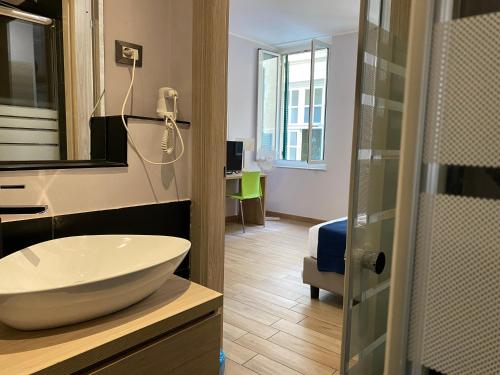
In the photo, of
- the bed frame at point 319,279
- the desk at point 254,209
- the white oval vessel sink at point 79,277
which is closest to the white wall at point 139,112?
the white oval vessel sink at point 79,277

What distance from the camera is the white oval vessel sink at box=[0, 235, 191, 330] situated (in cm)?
71

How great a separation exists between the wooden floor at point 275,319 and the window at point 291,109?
6.59 feet

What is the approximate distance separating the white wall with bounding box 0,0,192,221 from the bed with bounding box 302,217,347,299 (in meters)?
1.40

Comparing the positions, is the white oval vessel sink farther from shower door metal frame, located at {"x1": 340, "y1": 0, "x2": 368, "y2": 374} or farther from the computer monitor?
the computer monitor

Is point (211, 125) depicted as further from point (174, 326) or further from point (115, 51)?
point (174, 326)

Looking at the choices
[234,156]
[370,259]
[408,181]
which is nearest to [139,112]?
[370,259]

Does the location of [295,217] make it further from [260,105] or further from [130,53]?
[130,53]

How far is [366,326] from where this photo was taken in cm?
84

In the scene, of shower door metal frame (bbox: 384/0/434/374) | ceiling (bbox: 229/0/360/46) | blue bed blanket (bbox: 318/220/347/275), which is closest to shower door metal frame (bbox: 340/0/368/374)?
shower door metal frame (bbox: 384/0/434/374)

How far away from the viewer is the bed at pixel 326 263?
264 cm

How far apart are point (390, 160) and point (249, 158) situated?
16.2ft

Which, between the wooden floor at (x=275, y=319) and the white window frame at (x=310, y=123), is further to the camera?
the white window frame at (x=310, y=123)

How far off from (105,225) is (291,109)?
4.79m

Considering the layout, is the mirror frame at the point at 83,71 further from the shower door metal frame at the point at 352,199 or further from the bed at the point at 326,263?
the bed at the point at 326,263
